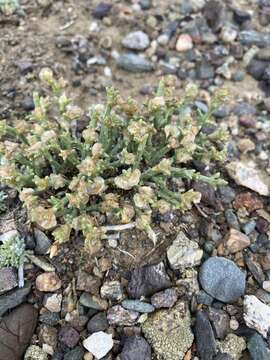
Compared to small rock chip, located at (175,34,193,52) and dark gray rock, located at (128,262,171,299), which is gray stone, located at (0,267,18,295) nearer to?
dark gray rock, located at (128,262,171,299)

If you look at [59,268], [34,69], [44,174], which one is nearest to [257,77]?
[34,69]

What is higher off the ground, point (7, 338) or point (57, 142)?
point (57, 142)

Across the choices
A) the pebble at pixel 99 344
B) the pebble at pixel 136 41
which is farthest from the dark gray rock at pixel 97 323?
the pebble at pixel 136 41

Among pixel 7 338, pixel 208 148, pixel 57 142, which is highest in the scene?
pixel 57 142

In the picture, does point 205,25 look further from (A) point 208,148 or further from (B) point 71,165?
(B) point 71,165

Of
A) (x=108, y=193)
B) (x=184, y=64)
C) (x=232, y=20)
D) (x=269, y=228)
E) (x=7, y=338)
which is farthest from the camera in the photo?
(x=232, y=20)

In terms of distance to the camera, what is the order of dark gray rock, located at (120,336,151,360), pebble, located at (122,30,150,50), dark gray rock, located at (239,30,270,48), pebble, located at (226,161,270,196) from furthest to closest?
dark gray rock, located at (239,30,270,48), pebble, located at (122,30,150,50), pebble, located at (226,161,270,196), dark gray rock, located at (120,336,151,360)

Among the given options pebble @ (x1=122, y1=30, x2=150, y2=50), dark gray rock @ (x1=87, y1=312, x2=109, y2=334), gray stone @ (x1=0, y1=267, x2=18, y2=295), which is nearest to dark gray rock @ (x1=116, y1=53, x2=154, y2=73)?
pebble @ (x1=122, y1=30, x2=150, y2=50)
